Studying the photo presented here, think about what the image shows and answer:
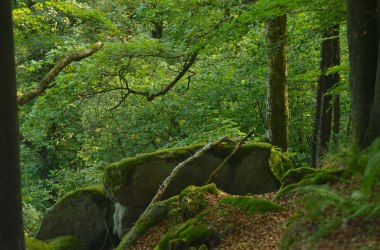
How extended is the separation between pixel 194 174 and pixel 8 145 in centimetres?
496

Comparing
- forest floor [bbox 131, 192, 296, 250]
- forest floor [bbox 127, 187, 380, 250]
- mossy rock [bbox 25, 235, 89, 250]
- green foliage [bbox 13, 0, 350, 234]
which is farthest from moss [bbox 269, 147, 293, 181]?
mossy rock [bbox 25, 235, 89, 250]

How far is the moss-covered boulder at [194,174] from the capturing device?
10.0 metres

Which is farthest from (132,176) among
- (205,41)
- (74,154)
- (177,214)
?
(74,154)

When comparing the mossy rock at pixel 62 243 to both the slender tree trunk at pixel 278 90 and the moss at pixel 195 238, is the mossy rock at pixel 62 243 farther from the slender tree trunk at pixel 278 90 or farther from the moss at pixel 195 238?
the slender tree trunk at pixel 278 90

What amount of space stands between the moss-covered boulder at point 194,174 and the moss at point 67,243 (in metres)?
1.70

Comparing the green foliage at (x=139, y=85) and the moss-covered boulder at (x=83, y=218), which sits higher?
the green foliage at (x=139, y=85)

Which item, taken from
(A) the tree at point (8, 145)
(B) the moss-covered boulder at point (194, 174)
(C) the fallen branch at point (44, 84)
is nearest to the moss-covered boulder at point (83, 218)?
(B) the moss-covered boulder at point (194, 174)

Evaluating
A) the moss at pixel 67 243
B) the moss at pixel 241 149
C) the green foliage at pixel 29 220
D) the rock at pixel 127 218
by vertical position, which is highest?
the moss at pixel 241 149

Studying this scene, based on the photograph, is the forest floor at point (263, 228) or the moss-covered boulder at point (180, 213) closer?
the forest floor at point (263, 228)

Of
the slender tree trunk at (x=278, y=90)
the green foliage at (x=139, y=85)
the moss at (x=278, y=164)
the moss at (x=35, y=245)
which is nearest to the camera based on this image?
the moss at (x=35, y=245)

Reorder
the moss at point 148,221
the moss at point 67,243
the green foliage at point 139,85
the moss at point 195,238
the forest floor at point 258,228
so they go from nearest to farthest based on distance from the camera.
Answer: the forest floor at point 258,228, the moss at point 195,238, the moss at point 148,221, the moss at point 67,243, the green foliage at point 139,85

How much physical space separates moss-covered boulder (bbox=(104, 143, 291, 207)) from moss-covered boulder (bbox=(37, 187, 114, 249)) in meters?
1.39

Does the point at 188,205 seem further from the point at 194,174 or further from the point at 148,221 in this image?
the point at 194,174

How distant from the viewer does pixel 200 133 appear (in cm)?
1531
